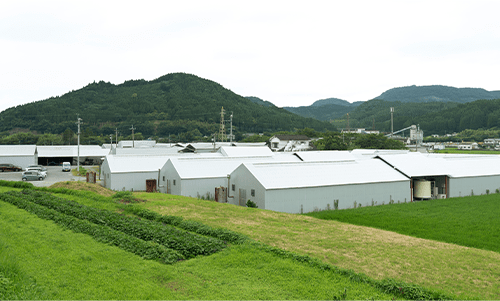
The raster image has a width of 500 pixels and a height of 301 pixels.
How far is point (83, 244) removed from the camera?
12453 mm

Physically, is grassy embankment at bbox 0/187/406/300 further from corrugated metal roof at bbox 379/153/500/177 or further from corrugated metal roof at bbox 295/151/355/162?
corrugated metal roof at bbox 295/151/355/162

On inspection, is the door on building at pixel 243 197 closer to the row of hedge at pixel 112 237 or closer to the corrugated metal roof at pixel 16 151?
the row of hedge at pixel 112 237

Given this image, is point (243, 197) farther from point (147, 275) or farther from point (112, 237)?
point (147, 275)

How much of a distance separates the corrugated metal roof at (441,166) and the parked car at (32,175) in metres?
40.0

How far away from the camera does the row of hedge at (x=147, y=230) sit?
41.8 ft

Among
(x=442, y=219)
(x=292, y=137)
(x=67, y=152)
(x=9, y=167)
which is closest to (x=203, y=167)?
(x=442, y=219)

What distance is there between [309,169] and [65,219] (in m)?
17.7

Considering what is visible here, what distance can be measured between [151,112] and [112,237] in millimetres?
162037

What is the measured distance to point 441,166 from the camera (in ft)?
112

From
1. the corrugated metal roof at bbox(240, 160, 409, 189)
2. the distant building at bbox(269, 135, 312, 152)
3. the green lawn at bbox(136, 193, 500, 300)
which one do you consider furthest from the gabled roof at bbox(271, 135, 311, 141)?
the green lawn at bbox(136, 193, 500, 300)

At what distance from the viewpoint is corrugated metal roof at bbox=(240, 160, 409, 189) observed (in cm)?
2503

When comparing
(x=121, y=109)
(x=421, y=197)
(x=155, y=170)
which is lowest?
(x=421, y=197)

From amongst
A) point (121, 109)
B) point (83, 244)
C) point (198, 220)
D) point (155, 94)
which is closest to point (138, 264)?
point (83, 244)

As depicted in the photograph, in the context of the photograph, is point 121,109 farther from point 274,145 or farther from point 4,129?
point 274,145
